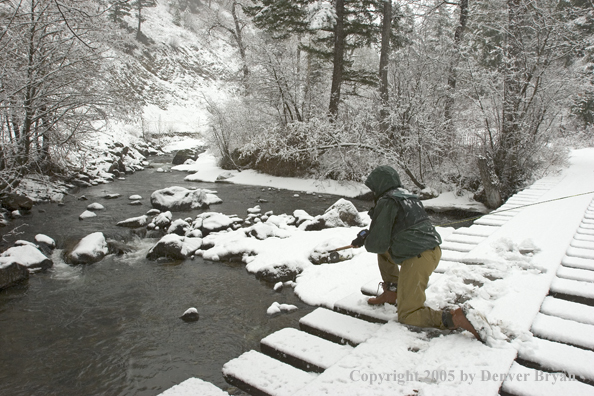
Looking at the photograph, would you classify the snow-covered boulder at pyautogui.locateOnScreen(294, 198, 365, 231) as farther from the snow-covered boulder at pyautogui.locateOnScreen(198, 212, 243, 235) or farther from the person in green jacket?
the person in green jacket

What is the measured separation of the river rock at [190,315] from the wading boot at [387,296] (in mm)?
2736

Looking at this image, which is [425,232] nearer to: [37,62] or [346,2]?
[37,62]

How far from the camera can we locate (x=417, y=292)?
8.70ft

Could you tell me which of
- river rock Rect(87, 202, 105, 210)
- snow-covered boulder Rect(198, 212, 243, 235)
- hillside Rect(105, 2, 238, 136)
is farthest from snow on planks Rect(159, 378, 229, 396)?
hillside Rect(105, 2, 238, 136)

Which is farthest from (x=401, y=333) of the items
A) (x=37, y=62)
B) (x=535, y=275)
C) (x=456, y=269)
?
(x=37, y=62)

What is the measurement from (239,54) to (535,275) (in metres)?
20.4

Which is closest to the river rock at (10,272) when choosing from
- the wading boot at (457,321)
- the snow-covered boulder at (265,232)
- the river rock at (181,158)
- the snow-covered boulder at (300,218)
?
the snow-covered boulder at (265,232)

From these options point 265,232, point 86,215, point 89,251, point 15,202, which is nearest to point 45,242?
point 89,251

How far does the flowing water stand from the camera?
368 centimetres

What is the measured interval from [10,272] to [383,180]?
6.27 metres

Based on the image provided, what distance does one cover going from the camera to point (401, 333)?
2.53 metres

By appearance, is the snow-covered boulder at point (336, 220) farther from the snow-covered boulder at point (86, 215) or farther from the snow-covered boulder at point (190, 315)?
the snow-covered boulder at point (86, 215)

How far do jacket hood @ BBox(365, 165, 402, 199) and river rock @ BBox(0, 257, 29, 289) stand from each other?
6124 mm

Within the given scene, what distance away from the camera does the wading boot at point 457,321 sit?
2.33 meters
